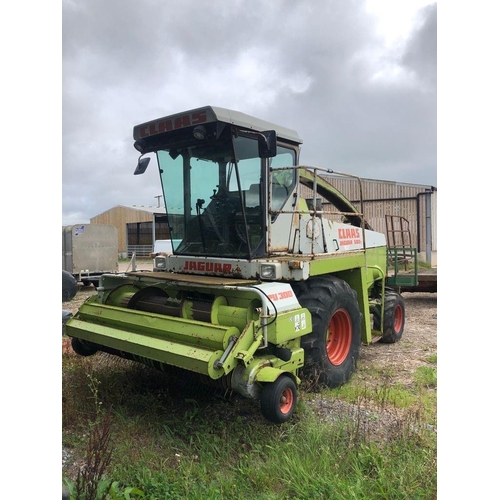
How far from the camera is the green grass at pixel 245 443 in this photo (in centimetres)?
289

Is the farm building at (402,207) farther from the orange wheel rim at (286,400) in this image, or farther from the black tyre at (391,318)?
the orange wheel rim at (286,400)

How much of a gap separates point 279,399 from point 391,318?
12.5ft

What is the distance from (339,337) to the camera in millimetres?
5172

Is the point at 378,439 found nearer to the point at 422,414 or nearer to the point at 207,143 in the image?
the point at 422,414

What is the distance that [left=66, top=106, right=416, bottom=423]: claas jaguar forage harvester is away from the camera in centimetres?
364

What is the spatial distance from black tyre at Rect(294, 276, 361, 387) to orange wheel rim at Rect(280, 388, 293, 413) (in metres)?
0.85

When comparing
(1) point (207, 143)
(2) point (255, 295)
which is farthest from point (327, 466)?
(1) point (207, 143)

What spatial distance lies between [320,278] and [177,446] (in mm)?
2228

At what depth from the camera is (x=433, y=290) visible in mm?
10195

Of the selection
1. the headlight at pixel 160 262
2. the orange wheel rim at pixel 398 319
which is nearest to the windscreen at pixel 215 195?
the headlight at pixel 160 262

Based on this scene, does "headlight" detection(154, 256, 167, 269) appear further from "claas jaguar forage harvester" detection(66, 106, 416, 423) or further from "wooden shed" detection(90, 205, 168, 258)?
"wooden shed" detection(90, 205, 168, 258)

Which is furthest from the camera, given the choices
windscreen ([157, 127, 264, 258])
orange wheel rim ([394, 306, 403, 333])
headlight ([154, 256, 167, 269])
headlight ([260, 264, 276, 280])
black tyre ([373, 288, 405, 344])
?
orange wheel rim ([394, 306, 403, 333])

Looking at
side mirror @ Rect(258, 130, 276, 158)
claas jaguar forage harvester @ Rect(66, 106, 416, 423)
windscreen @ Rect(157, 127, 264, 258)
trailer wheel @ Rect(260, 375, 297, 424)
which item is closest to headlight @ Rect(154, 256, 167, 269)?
claas jaguar forage harvester @ Rect(66, 106, 416, 423)

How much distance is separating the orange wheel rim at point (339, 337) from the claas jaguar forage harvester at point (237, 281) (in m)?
0.01
